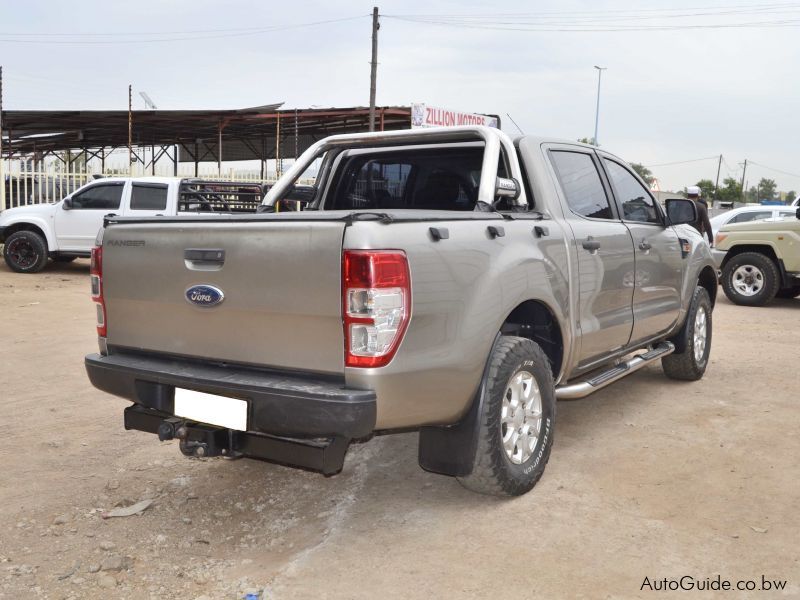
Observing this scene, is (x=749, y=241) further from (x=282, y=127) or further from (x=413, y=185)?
(x=282, y=127)

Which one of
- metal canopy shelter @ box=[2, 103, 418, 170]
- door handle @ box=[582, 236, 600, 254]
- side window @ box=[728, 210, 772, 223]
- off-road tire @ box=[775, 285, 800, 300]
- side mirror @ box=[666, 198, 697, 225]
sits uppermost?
metal canopy shelter @ box=[2, 103, 418, 170]

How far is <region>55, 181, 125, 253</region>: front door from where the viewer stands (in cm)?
1409

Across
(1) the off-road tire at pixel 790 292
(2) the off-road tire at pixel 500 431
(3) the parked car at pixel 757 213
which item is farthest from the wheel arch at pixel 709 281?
(3) the parked car at pixel 757 213

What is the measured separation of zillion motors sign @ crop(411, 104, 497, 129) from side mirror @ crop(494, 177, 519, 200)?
18.3 meters

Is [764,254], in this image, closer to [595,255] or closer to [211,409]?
[595,255]

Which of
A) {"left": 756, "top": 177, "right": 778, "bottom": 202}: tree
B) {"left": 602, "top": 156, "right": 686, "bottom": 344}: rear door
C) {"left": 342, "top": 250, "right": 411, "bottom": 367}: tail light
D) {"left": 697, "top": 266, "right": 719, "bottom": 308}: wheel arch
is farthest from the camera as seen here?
{"left": 756, "top": 177, "right": 778, "bottom": 202}: tree

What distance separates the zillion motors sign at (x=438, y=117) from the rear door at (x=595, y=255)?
685 inches

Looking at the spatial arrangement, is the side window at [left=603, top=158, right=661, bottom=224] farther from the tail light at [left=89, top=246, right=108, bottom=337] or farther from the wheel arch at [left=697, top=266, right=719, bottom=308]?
the tail light at [left=89, top=246, right=108, bottom=337]

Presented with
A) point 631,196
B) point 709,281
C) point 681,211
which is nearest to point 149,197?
point 709,281

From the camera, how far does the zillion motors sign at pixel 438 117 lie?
76.7 feet

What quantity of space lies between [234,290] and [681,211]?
142 inches

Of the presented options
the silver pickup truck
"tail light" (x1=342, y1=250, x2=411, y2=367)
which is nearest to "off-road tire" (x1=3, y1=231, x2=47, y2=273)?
the silver pickup truck

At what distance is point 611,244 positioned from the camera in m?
4.71

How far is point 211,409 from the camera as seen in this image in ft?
10.5
